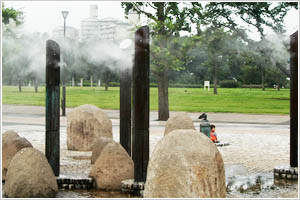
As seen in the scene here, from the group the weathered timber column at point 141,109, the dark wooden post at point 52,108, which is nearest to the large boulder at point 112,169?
the weathered timber column at point 141,109

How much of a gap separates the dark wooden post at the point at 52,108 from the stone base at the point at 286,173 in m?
4.61

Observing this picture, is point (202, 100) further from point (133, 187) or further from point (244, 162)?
point (133, 187)

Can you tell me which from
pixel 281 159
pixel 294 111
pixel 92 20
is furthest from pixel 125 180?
pixel 92 20

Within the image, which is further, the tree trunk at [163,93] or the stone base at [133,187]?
the tree trunk at [163,93]

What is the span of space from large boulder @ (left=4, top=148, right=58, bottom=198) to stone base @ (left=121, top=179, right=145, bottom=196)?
1.20 metres

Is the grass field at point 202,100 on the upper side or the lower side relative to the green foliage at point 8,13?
lower

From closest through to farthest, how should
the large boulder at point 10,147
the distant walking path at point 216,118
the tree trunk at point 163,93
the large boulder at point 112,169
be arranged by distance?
the large boulder at point 112,169, the large boulder at point 10,147, the tree trunk at point 163,93, the distant walking path at point 216,118

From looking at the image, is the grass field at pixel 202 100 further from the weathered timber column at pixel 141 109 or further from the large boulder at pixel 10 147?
the weathered timber column at pixel 141 109

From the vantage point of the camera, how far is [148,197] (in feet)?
20.0

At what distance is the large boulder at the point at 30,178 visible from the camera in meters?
8.23

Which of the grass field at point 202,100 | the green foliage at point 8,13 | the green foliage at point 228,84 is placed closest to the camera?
the green foliage at point 8,13

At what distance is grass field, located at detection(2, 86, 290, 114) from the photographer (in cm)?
4156

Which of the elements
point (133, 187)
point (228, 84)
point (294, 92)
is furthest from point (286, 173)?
point (228, 84)

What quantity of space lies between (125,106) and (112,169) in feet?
7.53
